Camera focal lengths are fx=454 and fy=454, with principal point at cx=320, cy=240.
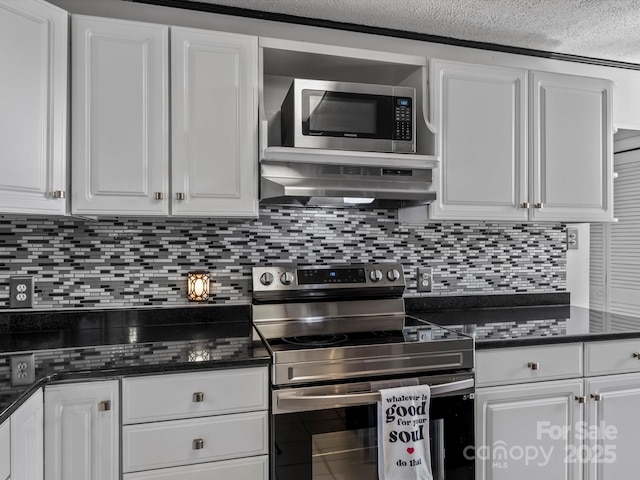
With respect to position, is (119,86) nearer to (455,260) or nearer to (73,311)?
(73,311)

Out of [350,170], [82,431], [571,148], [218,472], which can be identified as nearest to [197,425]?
[218,472]

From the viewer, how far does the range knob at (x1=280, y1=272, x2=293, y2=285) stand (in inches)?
84.1

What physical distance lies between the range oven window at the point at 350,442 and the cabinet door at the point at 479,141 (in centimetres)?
90

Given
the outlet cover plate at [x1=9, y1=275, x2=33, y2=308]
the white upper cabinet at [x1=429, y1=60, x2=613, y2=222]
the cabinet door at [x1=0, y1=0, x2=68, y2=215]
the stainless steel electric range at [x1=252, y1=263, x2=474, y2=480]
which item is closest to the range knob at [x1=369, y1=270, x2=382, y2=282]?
the stainless steel electric range at [x1=252, y1=263, x2=474, y2=480]

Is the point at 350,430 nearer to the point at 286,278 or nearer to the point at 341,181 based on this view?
the point at 286,278

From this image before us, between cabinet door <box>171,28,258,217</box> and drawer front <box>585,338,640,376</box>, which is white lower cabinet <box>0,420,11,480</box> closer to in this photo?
cabinet door <box>171,28,258,217</box>

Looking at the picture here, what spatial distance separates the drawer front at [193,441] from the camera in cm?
148

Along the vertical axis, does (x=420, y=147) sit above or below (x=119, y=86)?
below

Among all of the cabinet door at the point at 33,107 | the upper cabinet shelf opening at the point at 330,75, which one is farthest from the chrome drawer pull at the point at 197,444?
the upper cabinet shelf opening at the point at 330,75

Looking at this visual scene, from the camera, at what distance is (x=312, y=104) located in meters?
1.92

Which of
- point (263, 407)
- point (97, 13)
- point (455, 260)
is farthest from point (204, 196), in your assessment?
point (455, 260)

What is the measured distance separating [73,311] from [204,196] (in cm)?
79

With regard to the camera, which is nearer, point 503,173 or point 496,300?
point 503,173

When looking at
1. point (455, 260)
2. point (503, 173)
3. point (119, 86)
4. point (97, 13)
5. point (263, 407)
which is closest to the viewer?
point (263, 407)
